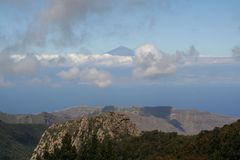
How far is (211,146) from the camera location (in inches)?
4498

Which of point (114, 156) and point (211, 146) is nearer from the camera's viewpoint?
point (114, 156)

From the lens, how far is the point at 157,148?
6142 inches

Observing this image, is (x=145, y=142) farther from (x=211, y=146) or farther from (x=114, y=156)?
(x=114, y=156)

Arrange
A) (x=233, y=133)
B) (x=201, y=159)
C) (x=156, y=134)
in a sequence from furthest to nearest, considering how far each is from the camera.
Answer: (x=156, y=134) < (x=233, y=133) < (x=201, y=159)

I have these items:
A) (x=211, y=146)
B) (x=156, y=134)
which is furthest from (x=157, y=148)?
(x=211, y=146)

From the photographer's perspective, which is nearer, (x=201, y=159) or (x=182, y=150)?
(x=201, y=159)

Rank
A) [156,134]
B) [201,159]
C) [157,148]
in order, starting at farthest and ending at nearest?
1. [156,134]
2. [157,148]
3. [201,159]

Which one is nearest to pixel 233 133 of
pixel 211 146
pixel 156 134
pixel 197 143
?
pixel 211 146

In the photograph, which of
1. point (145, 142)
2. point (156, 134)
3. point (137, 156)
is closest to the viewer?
point (137, 156)

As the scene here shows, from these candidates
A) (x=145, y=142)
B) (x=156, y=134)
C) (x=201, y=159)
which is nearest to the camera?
(x=201, y=159)

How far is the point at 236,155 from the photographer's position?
96312mm

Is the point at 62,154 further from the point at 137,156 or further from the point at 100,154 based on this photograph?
the point at 137,156

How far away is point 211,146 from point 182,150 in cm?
1218

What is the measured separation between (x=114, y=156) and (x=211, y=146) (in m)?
31.7
